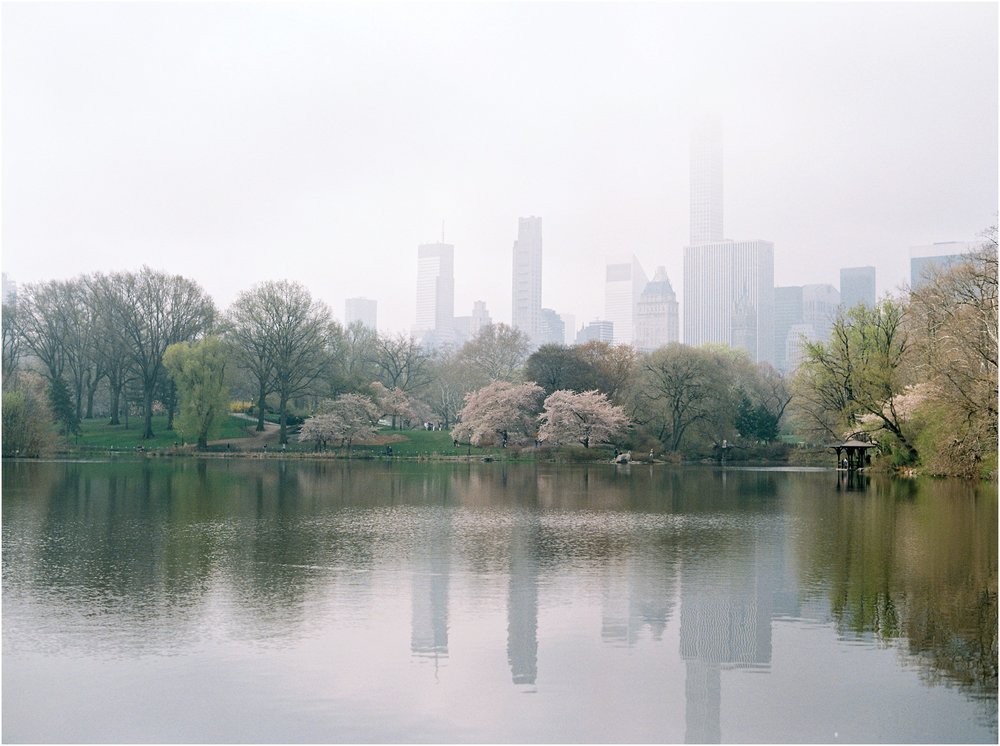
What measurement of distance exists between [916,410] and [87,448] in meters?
50.7

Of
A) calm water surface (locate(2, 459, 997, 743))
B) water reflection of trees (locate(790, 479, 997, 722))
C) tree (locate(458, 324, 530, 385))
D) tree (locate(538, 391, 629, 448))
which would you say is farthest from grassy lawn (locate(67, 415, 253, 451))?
water reflection of trees (locate(790, 479, 997, 722))

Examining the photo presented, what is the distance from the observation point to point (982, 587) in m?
14.0

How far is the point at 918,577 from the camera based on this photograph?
14.8 m

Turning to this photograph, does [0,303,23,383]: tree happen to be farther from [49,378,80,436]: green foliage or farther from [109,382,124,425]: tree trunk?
[109,382,124,425]: tree trunk

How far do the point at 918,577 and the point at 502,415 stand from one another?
5432cm

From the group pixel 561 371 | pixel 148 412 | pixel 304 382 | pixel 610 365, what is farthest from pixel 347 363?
pixel 610 365

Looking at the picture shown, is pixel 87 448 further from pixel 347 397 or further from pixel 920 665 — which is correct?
pixel 920 665

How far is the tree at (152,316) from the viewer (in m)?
68.2

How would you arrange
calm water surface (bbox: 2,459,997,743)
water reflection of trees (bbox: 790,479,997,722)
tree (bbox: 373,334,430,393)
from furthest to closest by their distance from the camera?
tree (bbox: 373,334,430,393), water reflection of trees (bbox: 790,479,997,722), calm water surface (bbox: 2,459,997,743)

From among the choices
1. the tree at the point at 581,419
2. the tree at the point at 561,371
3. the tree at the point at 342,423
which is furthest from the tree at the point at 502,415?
the tree at the point at 342,423

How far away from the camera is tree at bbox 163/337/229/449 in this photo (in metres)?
63.6

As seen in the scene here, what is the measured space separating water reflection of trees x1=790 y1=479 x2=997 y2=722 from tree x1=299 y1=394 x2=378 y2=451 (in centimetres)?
4442

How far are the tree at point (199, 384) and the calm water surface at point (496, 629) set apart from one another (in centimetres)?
4087

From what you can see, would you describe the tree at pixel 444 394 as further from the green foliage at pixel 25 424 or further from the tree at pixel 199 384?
the green foliage at pixel 25 424
